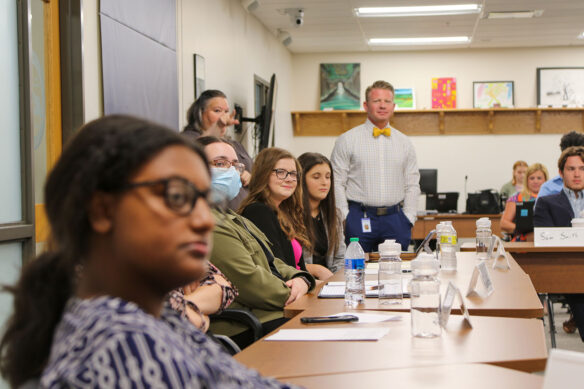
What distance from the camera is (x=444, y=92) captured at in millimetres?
10508

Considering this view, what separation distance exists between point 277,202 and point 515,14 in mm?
5843

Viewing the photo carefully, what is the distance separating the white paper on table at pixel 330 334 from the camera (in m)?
1.88

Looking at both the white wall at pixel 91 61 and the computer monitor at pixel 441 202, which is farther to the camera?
the computer monitor at pixel 441 202

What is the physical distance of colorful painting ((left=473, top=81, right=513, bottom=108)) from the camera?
10.4 metres

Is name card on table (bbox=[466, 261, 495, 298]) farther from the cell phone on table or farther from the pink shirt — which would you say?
the pink shirt

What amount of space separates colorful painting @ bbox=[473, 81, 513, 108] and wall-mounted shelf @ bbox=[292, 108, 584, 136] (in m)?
0.11

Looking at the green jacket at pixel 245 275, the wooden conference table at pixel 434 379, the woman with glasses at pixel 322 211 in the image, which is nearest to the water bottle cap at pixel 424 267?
the wooden conference table at pixel 434 379

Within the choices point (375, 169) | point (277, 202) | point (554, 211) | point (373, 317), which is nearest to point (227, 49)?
point (375, 169)

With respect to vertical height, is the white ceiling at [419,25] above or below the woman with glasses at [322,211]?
above

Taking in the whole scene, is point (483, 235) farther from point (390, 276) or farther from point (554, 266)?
point (390, 276)

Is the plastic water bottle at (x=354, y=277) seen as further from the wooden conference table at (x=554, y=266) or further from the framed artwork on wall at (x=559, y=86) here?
the framed artwork on wall at (x=559, y=86)

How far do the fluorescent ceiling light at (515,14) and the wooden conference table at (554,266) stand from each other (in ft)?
14.9

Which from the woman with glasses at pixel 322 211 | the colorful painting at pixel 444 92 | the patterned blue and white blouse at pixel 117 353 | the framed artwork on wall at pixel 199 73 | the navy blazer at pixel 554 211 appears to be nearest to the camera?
the patterned blue and white blouse at pixel 117 353

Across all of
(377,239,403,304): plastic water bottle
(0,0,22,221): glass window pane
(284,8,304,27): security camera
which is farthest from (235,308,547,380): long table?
(284,8,304,27): security camera
